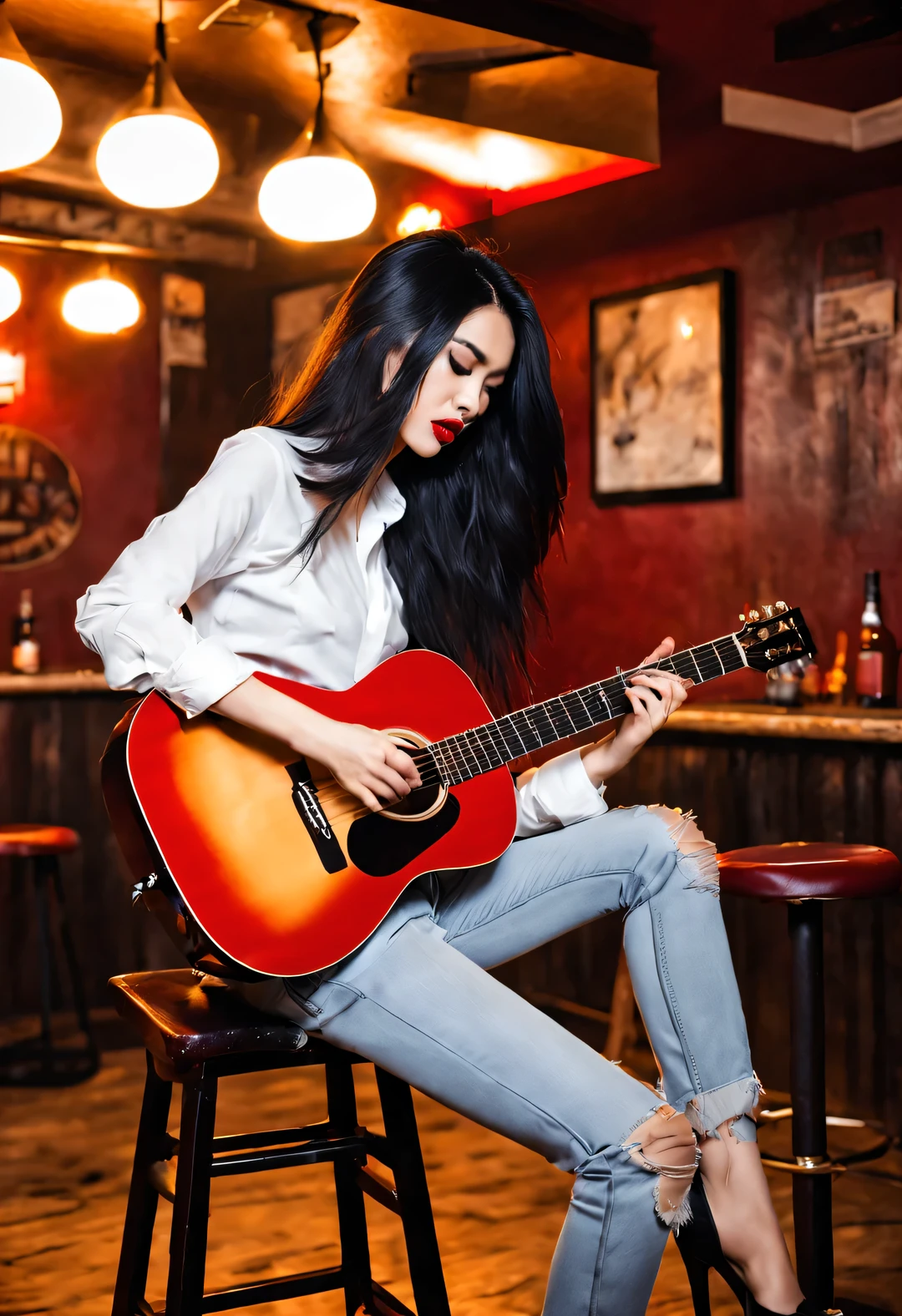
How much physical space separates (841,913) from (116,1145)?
177 cm

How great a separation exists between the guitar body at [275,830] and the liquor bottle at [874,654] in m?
2.39

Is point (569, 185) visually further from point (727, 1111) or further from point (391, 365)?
point (727, 1111)

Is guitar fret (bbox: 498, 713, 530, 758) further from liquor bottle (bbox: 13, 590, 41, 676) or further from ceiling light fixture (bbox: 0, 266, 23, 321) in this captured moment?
ceiling light fixture (bbox: 0, 266, 23, 321)

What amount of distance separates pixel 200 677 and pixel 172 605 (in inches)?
3.9

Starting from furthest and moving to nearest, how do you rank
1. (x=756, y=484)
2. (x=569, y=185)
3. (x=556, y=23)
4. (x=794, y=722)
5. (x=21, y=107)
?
(x=569, y=185) → (x=756, y=484) → (x=556, y=23) → (x=794, y=722) → (x=21, y=107)

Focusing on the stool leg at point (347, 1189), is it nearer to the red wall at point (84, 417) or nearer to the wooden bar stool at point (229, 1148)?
the wooden bar stool at point (229, 1148)

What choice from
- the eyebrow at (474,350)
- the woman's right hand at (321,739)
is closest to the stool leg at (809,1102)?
the woman's right hand at (321,739)

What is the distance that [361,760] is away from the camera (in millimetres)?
1493

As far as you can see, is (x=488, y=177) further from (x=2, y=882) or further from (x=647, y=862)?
(x=647, y=862)

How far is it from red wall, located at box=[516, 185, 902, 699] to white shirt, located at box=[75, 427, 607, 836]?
2.41 m

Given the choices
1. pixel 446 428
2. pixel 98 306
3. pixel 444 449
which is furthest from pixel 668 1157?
pixel 98 306

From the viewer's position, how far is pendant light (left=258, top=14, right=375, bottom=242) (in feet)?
11.4

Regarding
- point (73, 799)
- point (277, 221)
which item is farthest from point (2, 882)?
point (277, 221)

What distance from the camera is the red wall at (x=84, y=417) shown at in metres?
5.30
